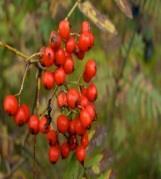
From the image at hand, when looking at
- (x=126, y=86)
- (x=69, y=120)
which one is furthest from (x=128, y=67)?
(x=69, y=120)

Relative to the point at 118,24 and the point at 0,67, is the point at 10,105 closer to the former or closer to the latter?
the point at 118,24

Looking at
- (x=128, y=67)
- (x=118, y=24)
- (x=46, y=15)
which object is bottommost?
(x=128, y=67)

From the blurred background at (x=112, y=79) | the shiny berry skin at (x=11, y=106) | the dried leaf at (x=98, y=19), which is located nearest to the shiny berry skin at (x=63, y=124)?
the shiny berry skin at (x=11, y=106)

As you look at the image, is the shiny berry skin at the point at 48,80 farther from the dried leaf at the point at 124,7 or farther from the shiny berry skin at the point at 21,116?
the dried leaf at the point at 124,7

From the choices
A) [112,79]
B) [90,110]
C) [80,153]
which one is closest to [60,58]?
[90,110]

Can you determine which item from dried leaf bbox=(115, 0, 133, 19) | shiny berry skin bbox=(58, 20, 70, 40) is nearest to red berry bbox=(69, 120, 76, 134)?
shiny berry skin bbox=(58, 20, 70, 40)

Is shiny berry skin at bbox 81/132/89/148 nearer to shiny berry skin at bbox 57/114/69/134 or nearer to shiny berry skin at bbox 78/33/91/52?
shiny berry skin at bbox 57/114/69/134
